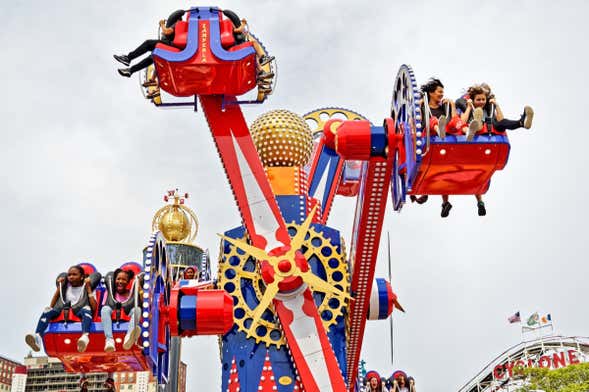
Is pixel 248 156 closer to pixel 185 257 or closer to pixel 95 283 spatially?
pixel 95 283

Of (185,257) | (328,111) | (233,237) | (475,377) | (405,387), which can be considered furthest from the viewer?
(475,377)

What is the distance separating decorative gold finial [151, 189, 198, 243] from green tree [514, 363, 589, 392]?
496 inches

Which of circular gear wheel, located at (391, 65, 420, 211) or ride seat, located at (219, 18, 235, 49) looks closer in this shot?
circular gear wheel, located at (391, 65, 420, 211)

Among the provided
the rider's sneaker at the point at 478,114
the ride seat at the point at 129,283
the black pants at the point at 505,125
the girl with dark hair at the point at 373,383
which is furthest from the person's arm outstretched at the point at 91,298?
the girl with dark hair at the point at 373,383

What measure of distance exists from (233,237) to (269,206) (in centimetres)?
119

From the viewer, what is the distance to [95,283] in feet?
32.2

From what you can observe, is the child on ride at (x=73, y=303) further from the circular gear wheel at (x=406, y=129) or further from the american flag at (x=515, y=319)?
the american flag at (x=515, y=319)

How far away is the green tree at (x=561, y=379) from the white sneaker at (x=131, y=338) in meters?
18.2

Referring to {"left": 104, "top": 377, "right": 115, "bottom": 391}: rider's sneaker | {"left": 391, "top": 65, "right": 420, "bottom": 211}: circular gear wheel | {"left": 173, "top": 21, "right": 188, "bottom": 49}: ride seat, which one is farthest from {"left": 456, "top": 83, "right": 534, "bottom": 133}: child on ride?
{"left": 104, "top": 377, "right": 115, "bottom": 391}: rider's sneaker

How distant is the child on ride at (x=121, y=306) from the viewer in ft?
29.7

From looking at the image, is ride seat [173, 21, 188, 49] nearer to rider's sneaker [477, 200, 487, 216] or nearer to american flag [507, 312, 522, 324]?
rider's sneaker [477, 200, 487, 216]

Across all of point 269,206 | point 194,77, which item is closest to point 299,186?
point 269,206

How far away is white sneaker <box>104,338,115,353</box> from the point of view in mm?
9094

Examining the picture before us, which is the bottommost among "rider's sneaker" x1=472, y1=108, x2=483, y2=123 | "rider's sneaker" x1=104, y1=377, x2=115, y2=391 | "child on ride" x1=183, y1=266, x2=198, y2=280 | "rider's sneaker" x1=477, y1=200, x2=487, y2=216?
"rider's sneaker" x1=104, y1=377, x2=115, y2=391
